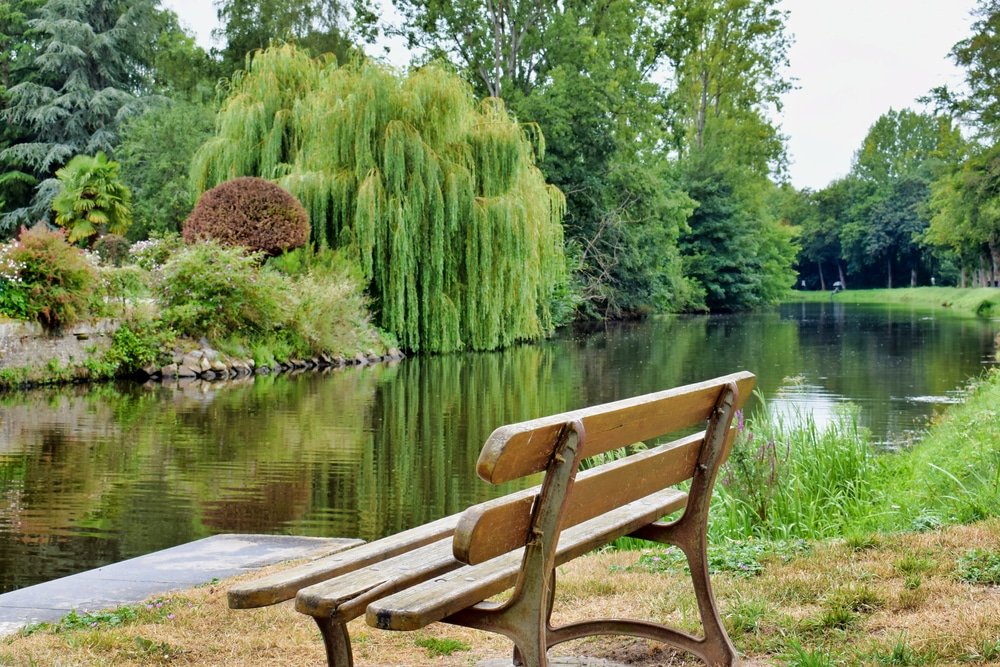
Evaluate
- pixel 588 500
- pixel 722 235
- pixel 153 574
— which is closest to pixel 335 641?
pixel 588 500

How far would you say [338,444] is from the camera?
11492mm

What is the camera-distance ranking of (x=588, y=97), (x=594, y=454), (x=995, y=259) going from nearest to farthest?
1. (x=594, y=454)
2. (x=588, y=97)
3. (x=995, y=259)

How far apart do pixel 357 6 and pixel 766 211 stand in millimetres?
27688

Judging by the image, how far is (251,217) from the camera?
22891 millimetres

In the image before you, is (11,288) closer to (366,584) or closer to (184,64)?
(366,584)

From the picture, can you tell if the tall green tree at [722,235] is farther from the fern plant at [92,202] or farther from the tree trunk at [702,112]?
the fern plant at [92,202]

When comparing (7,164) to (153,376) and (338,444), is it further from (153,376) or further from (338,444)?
(338,444)

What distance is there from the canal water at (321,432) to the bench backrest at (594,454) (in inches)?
159

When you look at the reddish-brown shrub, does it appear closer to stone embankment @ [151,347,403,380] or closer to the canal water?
stone embankment @ [151,347,403,380]

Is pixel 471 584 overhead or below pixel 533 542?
below

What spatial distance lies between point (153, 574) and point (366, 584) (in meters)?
2.92

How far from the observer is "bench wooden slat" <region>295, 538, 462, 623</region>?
2863mm

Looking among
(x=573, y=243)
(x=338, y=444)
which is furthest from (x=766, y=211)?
(x=338, y=444)

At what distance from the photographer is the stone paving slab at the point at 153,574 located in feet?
15.5
